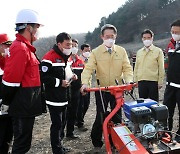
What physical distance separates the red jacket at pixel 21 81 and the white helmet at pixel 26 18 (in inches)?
6.7

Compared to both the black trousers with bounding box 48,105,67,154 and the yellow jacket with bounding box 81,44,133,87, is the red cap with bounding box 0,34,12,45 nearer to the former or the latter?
the black trousers with bounding box 48,105,67,154

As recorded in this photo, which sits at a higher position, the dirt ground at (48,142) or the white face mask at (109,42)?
the white face mask at (109,42)

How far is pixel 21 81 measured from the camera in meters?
3.08

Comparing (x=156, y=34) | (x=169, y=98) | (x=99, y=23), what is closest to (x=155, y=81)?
(x=169, y=98)

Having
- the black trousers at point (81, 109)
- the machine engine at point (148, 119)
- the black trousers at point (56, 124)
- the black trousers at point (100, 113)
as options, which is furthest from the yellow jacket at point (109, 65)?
the black trousers at point (81, 109)

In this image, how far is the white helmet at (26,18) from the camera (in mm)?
3234

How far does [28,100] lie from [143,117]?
140 centimetres

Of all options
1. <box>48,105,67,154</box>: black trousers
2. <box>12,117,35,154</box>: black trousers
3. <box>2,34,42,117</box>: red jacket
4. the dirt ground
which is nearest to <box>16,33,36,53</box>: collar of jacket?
<box>2,34,42,117</box>: red jacket

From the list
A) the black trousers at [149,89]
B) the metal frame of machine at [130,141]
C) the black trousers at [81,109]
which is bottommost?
the black trousers at [81,109]

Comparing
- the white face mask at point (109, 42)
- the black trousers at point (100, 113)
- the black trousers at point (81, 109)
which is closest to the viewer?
the white face mask at point (109, 42)

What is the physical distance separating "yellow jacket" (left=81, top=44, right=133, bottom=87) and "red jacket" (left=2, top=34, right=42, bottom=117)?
4.40ft

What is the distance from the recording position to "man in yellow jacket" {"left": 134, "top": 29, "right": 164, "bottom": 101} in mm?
5645

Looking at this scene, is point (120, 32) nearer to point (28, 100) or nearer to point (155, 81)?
point (155, 81)

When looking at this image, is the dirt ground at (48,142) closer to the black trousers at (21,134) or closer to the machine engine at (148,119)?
the machine engine at (148,119)
